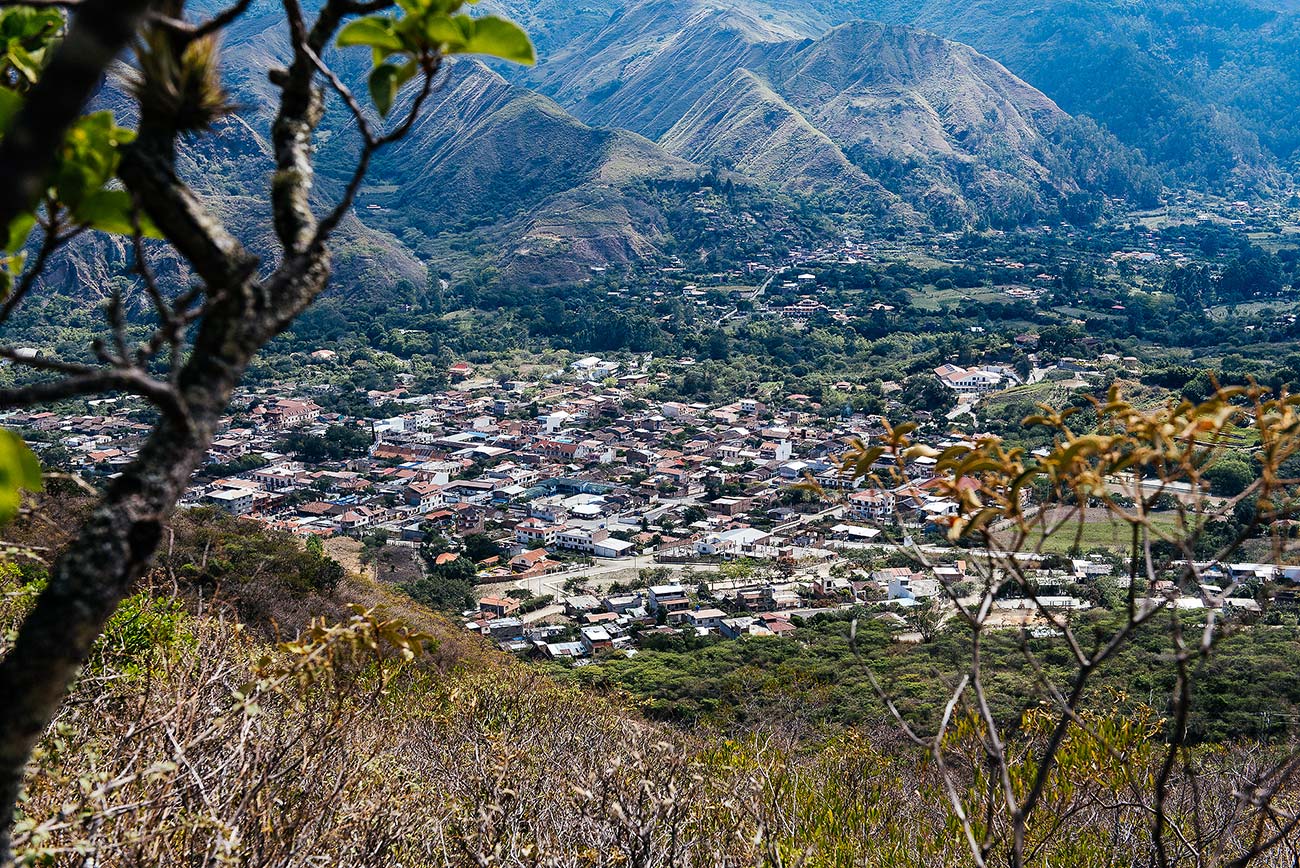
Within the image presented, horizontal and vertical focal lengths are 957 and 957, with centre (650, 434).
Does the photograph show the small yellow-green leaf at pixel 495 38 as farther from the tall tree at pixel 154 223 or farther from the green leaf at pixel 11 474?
the green leaf at pixel 11 474

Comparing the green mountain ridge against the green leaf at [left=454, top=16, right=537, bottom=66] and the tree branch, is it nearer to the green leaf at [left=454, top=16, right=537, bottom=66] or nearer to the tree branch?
the green leaf at [left=454, top=16, right=537, bottom=66]

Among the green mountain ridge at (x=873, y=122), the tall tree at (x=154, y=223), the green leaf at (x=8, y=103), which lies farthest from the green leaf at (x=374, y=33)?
the green mountain ridge at (x=873, y=122)

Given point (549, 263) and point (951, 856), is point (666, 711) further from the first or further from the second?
point (549, 263)

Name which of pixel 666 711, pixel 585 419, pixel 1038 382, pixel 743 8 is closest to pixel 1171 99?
pixel 743 8

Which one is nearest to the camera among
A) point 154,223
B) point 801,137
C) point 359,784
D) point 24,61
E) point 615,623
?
point 154,223

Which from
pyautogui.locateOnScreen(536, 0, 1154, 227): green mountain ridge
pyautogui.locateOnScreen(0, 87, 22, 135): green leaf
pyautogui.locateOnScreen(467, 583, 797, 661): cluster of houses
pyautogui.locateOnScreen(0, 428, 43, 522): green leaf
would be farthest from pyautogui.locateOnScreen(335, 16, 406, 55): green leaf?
pyautogui.locateOnScreen(536, 0, 1154, 227): green mountain ridge

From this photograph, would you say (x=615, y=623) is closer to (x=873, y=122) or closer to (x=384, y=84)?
(x=384, y=84)

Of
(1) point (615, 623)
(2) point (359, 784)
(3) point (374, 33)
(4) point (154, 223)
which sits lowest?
(1) point (615, 623)

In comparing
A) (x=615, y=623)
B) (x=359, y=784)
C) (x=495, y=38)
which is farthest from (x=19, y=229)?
(x=615, y=623)
